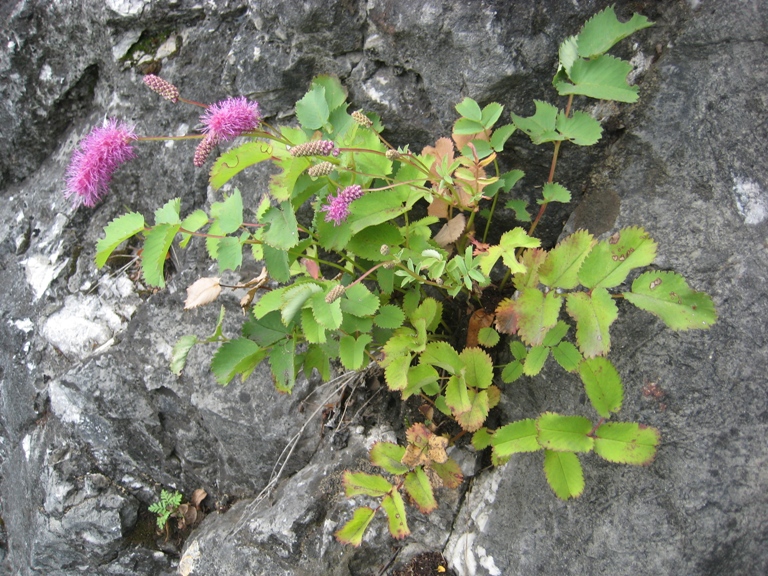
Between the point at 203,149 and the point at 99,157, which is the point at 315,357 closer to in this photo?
the point at 203,149

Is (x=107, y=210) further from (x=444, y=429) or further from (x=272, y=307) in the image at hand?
(x=444, y=429)

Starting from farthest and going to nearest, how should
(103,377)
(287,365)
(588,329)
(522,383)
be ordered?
(103,377)
(522,383)
(287,365)
(588,329)

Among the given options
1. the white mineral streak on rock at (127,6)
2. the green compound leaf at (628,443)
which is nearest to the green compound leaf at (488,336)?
the green compound leaf at (628,443)

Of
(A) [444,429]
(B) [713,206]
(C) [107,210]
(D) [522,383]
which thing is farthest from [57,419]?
(B) [713,206]

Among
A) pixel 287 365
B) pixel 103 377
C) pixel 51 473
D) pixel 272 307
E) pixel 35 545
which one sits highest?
pixel 272 307

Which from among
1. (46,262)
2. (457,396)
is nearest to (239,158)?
(457,396)

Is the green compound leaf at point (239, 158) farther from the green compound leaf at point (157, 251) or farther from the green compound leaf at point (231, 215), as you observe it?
the green compound leaf at point (157, 251)

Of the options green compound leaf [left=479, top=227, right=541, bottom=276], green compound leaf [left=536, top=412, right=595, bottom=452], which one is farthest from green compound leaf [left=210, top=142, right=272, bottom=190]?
green compound leaf [left=536, top=412, right=595, bottom=452]
